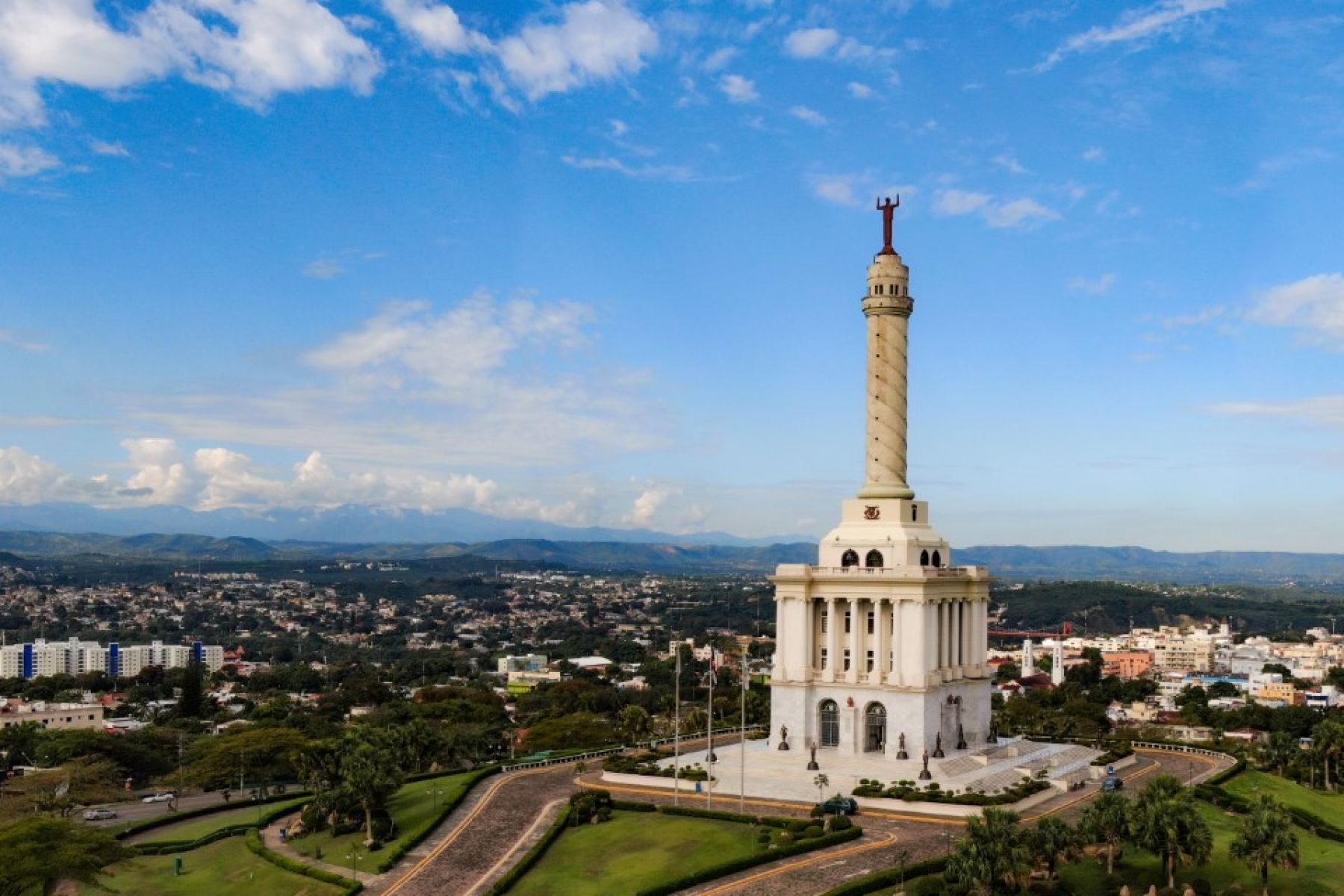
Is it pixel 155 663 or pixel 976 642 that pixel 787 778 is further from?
pixel 155 663

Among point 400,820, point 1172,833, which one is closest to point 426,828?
point 400,820

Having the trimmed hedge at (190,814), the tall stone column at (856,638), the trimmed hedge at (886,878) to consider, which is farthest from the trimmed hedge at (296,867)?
the tall stone column at (856,638)

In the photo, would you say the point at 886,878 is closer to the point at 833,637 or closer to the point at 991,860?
the point at 991,860

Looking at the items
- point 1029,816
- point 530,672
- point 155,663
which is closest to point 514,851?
point 1029,816

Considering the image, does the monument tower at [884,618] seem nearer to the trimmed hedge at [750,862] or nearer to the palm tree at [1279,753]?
the trimmed hedge at [750,862]

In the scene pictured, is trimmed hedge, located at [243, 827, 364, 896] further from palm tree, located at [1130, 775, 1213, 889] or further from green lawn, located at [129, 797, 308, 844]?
palm tree, located at [1130, 775, 1213, 889]

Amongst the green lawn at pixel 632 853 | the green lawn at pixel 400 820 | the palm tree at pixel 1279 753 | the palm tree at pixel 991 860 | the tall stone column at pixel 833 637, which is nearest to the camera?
the palm tree at pixel 991 860

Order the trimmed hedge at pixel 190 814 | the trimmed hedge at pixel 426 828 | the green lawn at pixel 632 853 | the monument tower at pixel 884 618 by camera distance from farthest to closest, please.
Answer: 1. the monument tower at pixel 884 618
2. the trimmed hedge at pixel 190 814
3. the trimmed hedge at pixel 426 828
4. the green lawn at pixel 632 853
